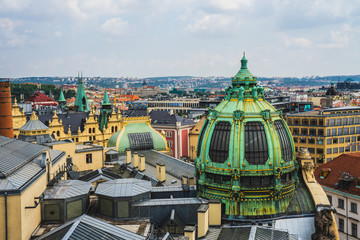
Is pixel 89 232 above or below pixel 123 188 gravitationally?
below

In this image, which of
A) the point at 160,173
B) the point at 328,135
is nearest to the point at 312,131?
the point at 328,135

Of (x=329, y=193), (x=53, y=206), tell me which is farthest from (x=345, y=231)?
(x=53, y=206)

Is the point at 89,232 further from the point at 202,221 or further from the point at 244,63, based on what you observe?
the point at 244,63

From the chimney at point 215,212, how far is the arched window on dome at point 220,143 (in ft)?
12.7

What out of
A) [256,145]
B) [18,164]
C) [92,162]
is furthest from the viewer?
[92,162]

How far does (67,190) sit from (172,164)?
26232 millimetres

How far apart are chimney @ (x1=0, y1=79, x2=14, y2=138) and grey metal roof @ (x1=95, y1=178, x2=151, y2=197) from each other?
139 feet

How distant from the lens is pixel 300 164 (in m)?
42.6

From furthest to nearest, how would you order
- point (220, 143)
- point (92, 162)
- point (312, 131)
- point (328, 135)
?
point (312, 131) < point (328, 135) < point (92, 162) < point (220, 143)

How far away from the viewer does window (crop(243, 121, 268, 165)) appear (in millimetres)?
36656

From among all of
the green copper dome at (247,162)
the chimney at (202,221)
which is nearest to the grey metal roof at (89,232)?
the chimney at (202,221)

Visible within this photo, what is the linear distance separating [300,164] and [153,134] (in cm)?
3556

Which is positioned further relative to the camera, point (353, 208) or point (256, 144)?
point (353, 208)

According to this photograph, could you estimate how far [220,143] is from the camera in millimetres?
37812
